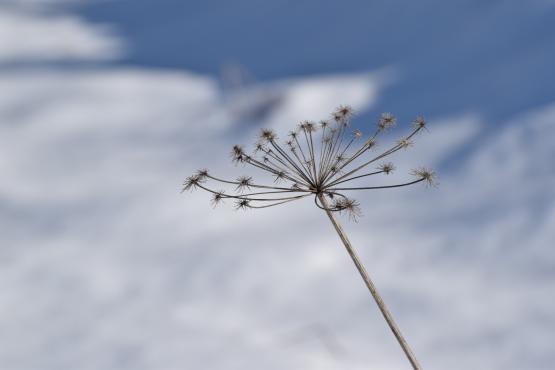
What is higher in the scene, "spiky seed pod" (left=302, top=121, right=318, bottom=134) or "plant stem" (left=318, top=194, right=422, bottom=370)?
"spiky seed pod" (left=302, top=121, right=318, bottom=134)

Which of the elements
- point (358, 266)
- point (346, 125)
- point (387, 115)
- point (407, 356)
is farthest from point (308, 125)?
point (407, 356)

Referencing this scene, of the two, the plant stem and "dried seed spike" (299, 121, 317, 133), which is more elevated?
"dried seed spike" (299, 121, 317, 133)

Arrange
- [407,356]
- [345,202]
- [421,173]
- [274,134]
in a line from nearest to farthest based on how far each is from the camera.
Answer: [407,356] → [345,202] → [421,173] → [274,134]

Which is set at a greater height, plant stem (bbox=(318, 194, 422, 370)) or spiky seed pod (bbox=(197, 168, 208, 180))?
spiky seed pod (bbox=(197, 168, 208, 180))

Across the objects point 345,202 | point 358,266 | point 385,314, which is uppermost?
point 345,202

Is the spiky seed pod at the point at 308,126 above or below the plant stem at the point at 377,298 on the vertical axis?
above

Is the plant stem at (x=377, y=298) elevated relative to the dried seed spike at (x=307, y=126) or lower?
lower

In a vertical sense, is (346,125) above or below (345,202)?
above

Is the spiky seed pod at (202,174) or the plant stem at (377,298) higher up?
the spiky seed pod at (202,174)

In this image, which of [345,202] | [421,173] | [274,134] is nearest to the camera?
[345,202]

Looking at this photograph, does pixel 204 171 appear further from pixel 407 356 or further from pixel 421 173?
pixel 407 356

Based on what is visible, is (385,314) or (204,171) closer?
(385,314)
